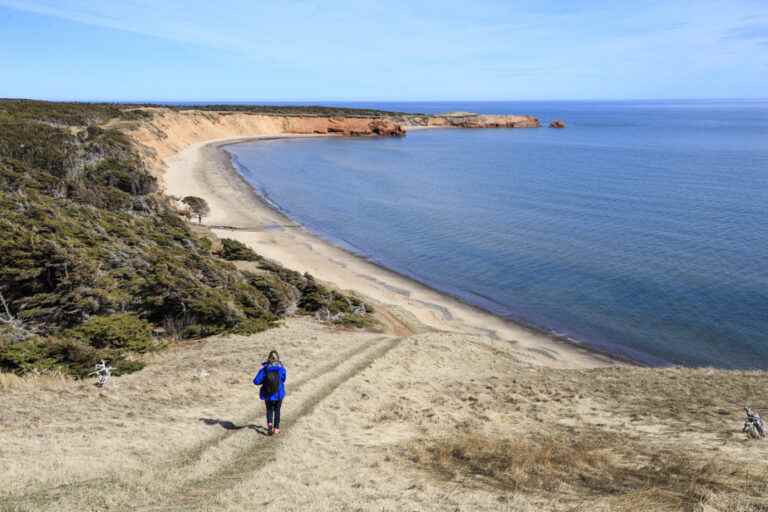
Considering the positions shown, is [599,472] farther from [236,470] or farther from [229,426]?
[229,426]

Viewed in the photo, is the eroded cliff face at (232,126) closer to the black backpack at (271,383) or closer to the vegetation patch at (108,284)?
the vegetation patch at (108,284)

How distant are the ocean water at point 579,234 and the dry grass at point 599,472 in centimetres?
1185

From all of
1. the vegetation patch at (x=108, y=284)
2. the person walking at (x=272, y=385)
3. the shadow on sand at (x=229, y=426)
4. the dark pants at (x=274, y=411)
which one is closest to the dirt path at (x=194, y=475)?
the shadow on sand at (x=229, y=426)

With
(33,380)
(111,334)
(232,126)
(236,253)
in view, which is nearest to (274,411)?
(33,380)

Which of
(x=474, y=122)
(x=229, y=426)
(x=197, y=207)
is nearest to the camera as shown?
(x=229, y=426)

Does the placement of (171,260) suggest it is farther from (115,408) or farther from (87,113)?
(87,113)

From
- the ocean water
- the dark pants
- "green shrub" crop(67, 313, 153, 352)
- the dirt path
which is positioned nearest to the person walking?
the dark pants

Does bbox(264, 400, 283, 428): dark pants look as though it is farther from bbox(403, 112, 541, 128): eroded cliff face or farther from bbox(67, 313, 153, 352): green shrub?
bbox(403, 112, 541, 128): eroded cliff face

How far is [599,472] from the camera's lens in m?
8.91

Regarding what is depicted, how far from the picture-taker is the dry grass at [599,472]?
7.65m

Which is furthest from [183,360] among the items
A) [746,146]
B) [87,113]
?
[746,146]

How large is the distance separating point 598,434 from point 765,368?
12129 mm

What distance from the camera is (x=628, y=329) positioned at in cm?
2300

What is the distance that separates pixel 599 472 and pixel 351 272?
22.1 metres
